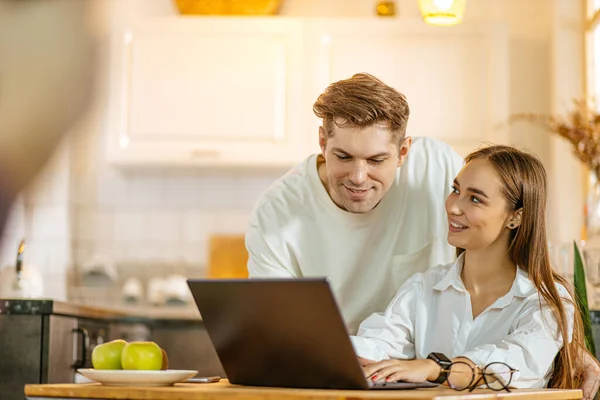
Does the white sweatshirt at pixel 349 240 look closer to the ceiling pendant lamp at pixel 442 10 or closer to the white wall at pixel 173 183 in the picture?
the ceiling pendant lamp at pixel 442 10

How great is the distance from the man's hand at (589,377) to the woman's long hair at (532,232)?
1cm

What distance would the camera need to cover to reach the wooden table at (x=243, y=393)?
1372 millimetres

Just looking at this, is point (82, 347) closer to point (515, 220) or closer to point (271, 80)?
point (271, 80)

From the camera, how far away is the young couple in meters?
1.85

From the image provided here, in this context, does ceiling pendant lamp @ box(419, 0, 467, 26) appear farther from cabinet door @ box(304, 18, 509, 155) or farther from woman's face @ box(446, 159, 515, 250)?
woman's face @ box(446, 159, 515, 250)

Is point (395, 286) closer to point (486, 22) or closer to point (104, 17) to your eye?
point (486, 22)

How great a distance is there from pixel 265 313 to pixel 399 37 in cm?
306

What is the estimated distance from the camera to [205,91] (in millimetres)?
4441

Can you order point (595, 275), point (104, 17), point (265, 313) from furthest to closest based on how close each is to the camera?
point (104, 17)
point (595, 275)
point (265, 313)

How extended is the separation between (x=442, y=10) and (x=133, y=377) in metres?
2.42

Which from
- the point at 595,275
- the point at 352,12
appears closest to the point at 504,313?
the point at 595,275

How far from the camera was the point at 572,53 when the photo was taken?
4.51 m

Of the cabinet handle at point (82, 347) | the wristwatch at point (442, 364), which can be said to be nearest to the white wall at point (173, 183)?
the cabinet handle at point (82, 347)

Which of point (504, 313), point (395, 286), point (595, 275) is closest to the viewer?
point (504, 313)
